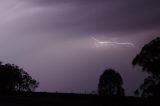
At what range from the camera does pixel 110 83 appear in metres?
45.2

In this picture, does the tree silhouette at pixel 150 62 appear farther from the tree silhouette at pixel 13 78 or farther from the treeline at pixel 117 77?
the tree silhouette at pixel 13 78

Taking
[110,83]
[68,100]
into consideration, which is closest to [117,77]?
[110,83]

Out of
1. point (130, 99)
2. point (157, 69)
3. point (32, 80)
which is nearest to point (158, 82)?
point (157, 69)

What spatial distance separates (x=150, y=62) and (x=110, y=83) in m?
10.4

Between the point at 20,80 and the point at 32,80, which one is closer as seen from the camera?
the point at 20,80

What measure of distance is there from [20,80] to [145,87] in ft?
129

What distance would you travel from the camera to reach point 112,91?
4556 cm

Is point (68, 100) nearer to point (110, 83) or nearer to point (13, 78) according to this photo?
point (110, 83)

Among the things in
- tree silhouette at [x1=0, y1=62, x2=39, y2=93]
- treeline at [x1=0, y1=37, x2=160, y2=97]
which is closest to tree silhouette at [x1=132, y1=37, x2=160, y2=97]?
treeline at [x1=0, y1=37, x2=160, y2=97]

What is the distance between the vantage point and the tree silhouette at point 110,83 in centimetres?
4488

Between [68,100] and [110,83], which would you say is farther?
[110,83]

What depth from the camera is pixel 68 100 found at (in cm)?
3153

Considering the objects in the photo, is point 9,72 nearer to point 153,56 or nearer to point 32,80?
point 32,80

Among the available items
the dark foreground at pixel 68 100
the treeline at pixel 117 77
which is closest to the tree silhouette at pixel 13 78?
the treeline at pixel 117 77
